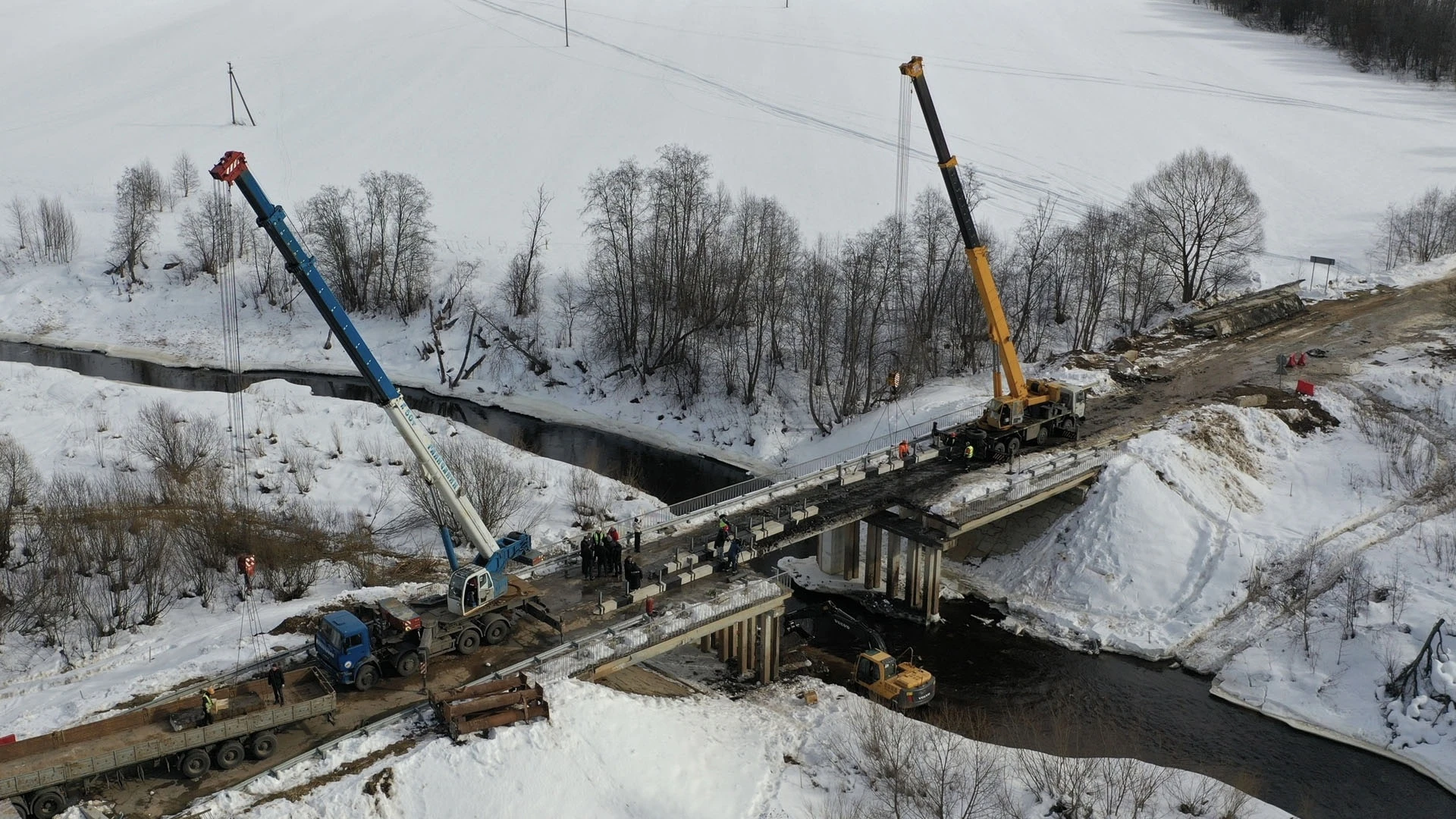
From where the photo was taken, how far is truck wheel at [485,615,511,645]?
30.8m

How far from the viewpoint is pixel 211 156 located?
98.5 m

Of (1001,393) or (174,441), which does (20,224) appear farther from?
(1001,393)

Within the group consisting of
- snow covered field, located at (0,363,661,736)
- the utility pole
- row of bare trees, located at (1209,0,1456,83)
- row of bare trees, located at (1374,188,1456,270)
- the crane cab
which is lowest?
snow covered field, located at (0,363,661,736)

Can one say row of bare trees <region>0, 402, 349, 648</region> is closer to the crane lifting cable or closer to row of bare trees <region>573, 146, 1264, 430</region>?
the crane lifting cable

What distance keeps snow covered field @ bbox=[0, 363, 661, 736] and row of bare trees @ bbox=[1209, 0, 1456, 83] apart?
99413mm

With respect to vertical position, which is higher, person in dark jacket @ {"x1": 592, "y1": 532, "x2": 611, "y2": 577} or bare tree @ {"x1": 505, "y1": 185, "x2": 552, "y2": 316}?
bare tree @ {"x1": 505, "y1": 185, "x2": 552, "y2": 316}

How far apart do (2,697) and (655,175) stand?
4610 cm

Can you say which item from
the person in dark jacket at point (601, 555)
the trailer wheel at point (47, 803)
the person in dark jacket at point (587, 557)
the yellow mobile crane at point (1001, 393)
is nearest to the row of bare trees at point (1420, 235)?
the yellow mobile crane at point (1001, 393)

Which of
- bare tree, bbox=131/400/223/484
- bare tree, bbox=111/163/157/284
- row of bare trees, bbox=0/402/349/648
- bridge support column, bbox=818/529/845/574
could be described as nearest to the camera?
row of bare trees, bbox=0/402/349/648

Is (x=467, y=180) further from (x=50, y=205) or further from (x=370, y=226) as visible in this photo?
(x=50, y=205)

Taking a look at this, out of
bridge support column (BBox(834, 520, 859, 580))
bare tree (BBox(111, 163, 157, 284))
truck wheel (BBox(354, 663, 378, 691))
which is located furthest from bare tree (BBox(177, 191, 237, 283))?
truck wheel (BBox(354, 663, 378, 691))

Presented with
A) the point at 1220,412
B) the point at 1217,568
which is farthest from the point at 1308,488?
the point at 1217,568

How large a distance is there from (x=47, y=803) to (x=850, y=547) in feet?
91.0

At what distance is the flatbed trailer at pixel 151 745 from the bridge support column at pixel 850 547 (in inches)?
848
